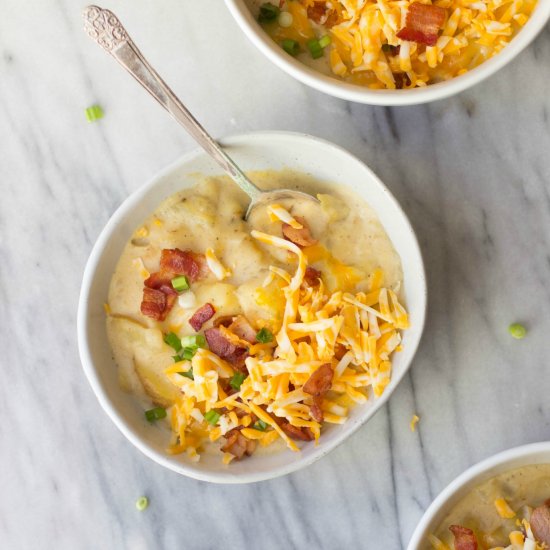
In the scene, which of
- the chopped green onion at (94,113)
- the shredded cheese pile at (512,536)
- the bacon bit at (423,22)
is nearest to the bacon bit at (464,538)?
the shredded cheese pile at (512,536)

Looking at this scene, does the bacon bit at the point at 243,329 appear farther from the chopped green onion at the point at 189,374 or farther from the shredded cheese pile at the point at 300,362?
the chopped green onion at the point at 189,374

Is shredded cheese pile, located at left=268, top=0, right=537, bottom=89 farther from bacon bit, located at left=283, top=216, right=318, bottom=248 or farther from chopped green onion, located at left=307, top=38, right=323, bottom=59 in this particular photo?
bacon bit, located at left=283, top=216, right=318, bottom=248

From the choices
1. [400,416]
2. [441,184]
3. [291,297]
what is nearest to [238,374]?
[291,297]

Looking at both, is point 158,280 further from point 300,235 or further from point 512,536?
point 512,536

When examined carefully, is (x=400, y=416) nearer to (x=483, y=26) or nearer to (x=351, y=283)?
(x=351, y=283)

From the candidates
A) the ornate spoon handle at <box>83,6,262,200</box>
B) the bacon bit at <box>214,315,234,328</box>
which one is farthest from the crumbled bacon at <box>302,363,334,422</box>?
the ornate spoon handle at <box>83,6,262,200</box>

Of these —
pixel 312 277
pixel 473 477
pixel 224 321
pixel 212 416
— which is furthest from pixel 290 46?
pixel 473 477
